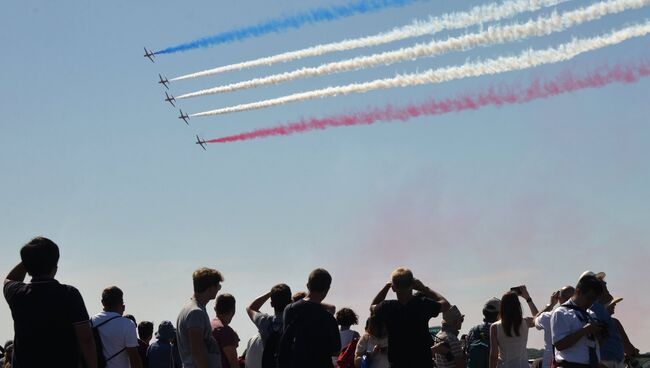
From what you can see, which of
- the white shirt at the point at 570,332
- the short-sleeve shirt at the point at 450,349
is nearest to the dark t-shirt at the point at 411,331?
the white shirt at the point at 570,332

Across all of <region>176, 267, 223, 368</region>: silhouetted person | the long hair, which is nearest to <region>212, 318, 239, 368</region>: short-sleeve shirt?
<region>176, 267, 223, 368</region>: silhouetted person

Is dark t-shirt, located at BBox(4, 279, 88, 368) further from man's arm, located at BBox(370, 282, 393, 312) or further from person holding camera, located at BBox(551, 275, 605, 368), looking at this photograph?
person holding camera, located at BBox(551, 275, 605, 368)

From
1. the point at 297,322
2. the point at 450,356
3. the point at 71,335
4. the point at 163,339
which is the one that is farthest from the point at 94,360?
the point at 450,356

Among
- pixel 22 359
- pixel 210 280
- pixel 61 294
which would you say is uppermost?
pixel 210 280

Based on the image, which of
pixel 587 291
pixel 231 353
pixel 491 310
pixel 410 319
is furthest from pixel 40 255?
pixel 491 310

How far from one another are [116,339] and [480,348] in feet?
18.7

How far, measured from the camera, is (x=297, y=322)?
1002 centimetres

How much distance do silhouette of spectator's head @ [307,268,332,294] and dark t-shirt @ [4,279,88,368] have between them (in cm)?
298

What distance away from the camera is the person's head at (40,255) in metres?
7.62

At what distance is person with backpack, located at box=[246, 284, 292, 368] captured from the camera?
10.7m

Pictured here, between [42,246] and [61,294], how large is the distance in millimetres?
425

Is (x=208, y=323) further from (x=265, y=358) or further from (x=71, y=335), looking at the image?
(x=71, y=335)

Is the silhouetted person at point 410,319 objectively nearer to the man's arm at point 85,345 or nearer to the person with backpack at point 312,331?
the person with backpack at point 312,331

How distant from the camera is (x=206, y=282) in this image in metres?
9.91
